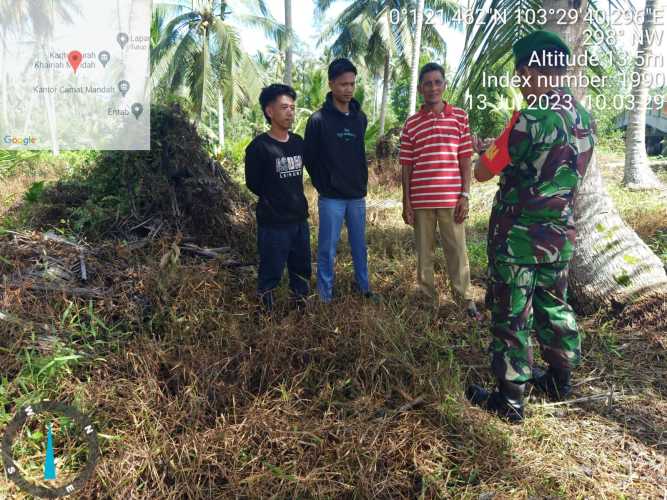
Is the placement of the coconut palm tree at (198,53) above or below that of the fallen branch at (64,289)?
above

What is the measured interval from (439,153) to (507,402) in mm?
1727

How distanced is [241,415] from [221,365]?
34 cm

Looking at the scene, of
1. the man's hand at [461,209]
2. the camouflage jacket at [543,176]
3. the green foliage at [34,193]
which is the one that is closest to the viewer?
the camouflage jacket at [543,176]

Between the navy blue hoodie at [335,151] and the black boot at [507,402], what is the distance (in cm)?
164

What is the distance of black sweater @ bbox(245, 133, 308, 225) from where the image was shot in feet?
9.66

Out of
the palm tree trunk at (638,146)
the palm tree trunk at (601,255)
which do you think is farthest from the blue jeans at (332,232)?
the palm tree trunk at (638,146)

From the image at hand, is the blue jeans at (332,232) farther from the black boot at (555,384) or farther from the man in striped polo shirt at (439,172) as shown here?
the black boot at (555,384)

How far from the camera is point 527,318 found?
7.34ft

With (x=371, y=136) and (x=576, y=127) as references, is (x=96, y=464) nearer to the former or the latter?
(x=576, y=127)

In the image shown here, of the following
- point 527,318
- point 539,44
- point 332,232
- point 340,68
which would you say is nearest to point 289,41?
point 340,68

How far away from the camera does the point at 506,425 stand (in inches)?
86.8

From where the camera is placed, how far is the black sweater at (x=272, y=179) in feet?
9.66

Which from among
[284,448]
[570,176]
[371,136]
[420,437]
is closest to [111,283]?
[284,448]

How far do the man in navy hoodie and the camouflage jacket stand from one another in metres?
1.18
